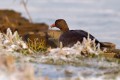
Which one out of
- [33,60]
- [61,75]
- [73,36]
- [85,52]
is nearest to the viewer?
[61,75]

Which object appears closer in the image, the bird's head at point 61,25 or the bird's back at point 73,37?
the bird's back at point 73,37

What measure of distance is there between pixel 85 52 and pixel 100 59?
319 mm

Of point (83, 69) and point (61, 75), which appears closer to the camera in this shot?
point (61, 75)

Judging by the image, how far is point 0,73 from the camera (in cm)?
594

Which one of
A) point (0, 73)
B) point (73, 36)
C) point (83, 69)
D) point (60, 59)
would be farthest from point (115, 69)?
point (73, 36)

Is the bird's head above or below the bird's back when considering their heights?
above

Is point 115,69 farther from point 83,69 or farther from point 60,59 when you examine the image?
point 60,59

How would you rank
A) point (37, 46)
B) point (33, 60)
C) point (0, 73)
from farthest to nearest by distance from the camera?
point (37, 46) → point (33, 60) → point (0, 73)

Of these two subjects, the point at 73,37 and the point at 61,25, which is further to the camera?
the point at 61,25

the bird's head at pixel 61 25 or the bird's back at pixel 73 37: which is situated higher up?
the bird's head at pixel 61 25

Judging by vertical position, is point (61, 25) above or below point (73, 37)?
above

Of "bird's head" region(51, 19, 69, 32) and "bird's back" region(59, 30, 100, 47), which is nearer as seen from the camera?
"bird's back" region(59, 30, 100, 47)

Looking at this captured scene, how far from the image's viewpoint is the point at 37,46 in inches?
402

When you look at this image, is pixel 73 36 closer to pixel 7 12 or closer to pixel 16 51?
pixel 16 51
